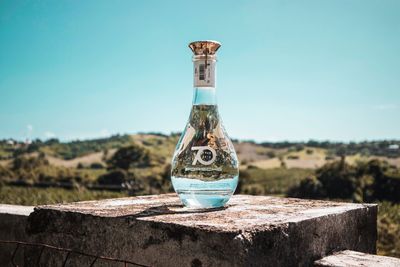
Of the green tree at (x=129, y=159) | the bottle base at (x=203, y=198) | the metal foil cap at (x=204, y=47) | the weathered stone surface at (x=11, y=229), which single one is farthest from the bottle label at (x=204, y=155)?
the green tree at (x=129, y=159)

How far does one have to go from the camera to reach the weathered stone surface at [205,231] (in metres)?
1.81

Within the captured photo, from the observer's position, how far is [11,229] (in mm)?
3111

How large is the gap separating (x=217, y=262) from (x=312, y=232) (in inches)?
24.4

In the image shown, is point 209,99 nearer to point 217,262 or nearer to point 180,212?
point 180,212

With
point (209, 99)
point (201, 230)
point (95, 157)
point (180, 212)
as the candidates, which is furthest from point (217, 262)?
point (95, 157)

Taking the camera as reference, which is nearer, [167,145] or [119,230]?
[119,230]

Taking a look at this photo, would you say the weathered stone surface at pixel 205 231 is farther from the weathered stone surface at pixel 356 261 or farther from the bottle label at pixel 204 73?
the bottle label at pixel 204 73

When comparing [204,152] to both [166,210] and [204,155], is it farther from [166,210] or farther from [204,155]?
[166,210]

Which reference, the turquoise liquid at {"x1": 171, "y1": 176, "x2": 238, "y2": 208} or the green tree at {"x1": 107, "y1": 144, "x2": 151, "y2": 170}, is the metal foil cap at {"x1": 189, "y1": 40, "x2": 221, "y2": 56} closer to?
the turquoise liquid at {"x1": 171, "y1": 176, "x2": 238, "y2": 208}

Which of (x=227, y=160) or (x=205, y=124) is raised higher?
(x=205, y=124)

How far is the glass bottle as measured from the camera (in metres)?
2.25

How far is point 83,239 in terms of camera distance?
7.47ft

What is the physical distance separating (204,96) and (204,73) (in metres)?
0.12

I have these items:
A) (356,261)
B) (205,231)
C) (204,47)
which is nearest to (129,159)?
(204,47)
